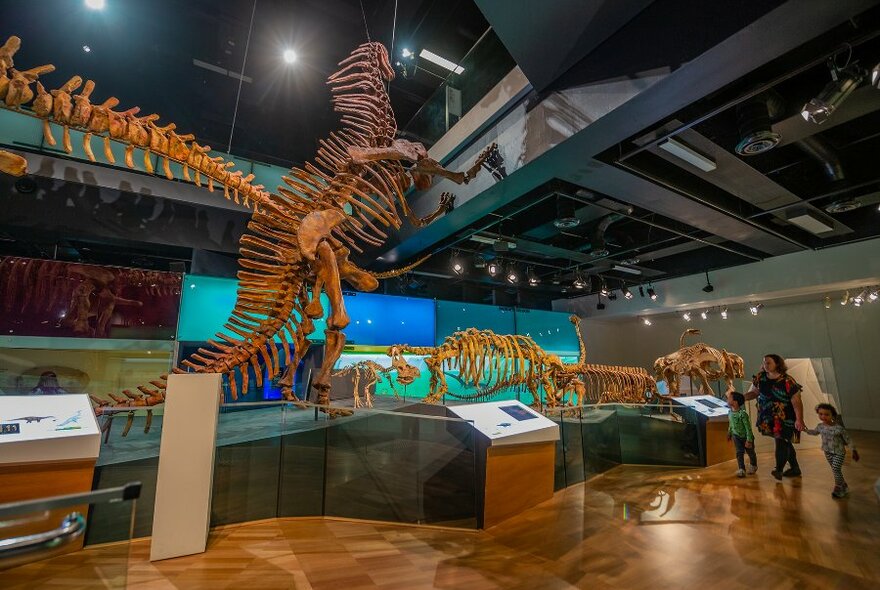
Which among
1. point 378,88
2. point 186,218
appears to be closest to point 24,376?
point 186,218

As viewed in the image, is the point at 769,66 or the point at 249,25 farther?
the point at 249,25

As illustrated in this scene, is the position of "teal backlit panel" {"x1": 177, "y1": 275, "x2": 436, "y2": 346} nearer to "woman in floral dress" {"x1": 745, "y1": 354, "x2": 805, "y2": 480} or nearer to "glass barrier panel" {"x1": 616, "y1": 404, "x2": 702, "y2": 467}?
"glass barrier panel" {"x1": 616, "y1": 404, "x2": 702, "y2": 467}

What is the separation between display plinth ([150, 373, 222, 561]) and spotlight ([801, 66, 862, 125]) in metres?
5.19

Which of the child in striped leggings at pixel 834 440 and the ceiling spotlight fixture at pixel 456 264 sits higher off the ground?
the ceiling spotlight fixture at pixel 456 264

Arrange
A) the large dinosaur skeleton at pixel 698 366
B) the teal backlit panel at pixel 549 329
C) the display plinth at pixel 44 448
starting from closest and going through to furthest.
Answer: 1. the display plinth at pixel 44 448
2. the large dinosaur skeleton at pixel 698 366
3. the teal backlit panel at pixel 549 329

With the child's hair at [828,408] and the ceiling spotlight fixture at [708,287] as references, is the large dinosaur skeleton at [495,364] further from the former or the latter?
the ceiling spotlight fixture at [708,287]

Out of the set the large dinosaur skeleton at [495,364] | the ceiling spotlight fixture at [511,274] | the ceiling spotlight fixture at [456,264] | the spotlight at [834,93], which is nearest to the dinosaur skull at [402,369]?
the large dinosaur skeleton at [495,364]

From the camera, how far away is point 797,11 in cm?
248

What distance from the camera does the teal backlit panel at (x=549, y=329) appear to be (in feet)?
37.9

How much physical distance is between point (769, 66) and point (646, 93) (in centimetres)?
126

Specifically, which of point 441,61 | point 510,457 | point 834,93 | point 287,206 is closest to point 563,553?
point 510,457

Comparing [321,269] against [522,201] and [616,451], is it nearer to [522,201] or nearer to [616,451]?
→ [522,201]

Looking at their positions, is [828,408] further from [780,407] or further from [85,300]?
[85,300]

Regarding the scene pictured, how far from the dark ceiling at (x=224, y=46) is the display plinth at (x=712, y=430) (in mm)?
6188
